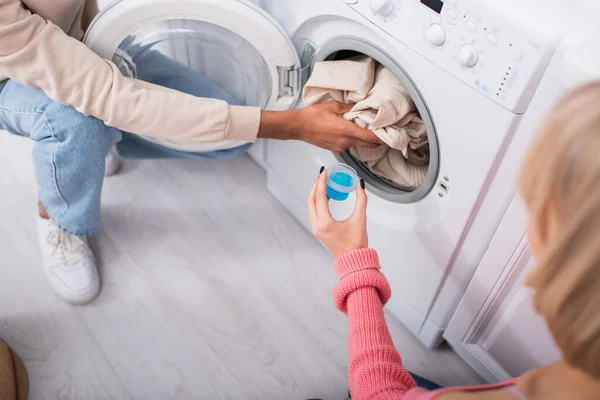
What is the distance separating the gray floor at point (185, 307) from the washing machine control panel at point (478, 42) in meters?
0.77

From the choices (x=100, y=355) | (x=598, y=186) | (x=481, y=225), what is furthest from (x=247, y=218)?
(x=598, y=186)

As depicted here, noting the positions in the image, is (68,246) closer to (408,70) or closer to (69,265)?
(69,265)

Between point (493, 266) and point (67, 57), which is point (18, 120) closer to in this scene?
point (67, 57)

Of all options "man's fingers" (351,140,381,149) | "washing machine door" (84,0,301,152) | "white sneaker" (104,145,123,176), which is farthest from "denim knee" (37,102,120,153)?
"man's fingers" (351,140,381,149)

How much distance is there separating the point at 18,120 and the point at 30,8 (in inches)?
9.7

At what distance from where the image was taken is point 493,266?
1.02 meters

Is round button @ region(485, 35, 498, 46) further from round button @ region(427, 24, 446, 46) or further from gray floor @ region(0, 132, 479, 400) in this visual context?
gray floor @ region(0, 132, 479, 400)

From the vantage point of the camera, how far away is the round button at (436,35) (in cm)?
86

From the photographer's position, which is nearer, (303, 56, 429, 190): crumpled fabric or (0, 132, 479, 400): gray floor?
(303, 56, 429, 190): crumpled fabric

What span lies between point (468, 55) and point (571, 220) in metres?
0.44

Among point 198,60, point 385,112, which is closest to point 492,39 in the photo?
point 385,112

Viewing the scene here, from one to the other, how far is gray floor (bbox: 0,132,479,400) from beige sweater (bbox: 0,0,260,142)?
1.59 feet

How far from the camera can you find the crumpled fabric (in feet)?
3.44

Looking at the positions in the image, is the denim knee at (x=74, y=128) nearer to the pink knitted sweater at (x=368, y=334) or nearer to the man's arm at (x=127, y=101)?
the man's arm at (x=127, y=101)
